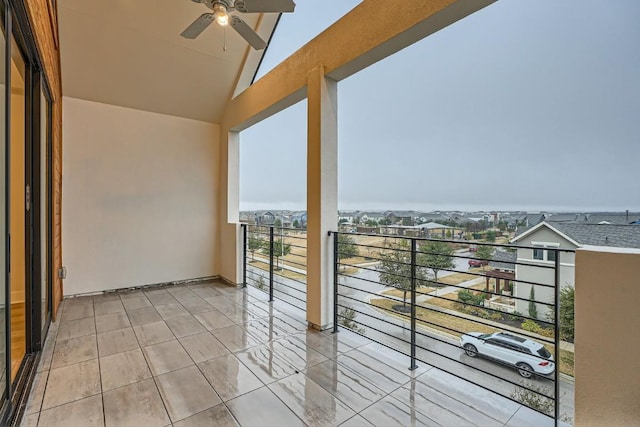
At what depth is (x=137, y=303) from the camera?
12.3 feet

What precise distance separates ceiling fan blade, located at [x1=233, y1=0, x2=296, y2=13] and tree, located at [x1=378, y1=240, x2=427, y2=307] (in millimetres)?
1912

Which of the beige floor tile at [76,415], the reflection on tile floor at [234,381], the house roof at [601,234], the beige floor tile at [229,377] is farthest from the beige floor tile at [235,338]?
the house roof at [601,234]

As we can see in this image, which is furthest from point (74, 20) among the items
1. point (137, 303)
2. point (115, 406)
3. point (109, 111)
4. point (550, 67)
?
point (550, 67)

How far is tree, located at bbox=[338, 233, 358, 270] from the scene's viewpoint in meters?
2.91

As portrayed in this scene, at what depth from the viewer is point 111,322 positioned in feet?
10.3

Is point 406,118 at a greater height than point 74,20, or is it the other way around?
point 74,20

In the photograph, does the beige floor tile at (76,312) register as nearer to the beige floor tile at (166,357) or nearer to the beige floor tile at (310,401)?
the beige floor tile at (166,357)

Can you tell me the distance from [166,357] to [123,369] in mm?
277

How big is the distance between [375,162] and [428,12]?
1415 mm

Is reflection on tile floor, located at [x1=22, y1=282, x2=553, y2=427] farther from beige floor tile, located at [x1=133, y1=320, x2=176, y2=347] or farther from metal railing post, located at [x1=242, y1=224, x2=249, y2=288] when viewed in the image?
metal railing post, located at [x1=242, y1=224, x2=249, y2=288]

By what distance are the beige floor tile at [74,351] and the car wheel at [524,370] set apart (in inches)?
114

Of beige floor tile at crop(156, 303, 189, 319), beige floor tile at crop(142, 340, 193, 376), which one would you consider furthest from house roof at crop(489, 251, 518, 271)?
beige floor tile at crop(156, 303, 189, 319)

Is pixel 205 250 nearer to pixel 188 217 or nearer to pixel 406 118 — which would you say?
pixel 188 217

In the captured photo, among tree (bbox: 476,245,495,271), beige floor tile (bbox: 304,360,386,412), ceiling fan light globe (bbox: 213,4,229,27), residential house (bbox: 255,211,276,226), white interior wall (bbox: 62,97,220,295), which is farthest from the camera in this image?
residential house (bbox: 255,211,276,226)
